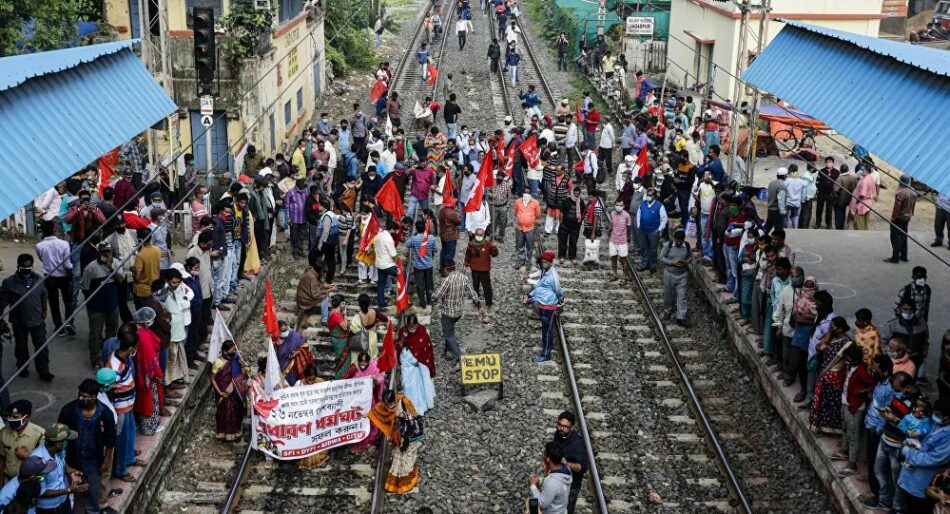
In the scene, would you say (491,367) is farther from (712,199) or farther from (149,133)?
(149,133)

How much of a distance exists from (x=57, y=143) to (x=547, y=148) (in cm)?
1236

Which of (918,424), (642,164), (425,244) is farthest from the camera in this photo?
(642,164)

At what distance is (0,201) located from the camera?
32.4ft

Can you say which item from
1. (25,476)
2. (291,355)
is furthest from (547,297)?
(25,476)

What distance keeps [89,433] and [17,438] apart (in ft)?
2.62

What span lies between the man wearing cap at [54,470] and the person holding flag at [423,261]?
7.63m

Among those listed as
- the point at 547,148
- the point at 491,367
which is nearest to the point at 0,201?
the point at 491,367

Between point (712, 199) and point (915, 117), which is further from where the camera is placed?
point (712, 199)

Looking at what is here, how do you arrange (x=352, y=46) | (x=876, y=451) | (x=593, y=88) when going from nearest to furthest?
(x=876, y=451) < (x=593, y=88) < (x=352, y=46)

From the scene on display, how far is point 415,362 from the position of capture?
45.4 feet

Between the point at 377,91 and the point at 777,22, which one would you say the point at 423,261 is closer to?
the point at 377,91

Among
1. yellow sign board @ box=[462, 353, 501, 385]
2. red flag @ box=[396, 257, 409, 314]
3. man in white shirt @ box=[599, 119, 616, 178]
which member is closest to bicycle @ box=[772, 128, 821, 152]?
man in white shirt @ box=[599, 119, 616, 178]

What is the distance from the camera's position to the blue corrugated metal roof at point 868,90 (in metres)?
12.4

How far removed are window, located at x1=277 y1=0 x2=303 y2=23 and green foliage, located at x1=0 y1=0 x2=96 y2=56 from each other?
6142mm
